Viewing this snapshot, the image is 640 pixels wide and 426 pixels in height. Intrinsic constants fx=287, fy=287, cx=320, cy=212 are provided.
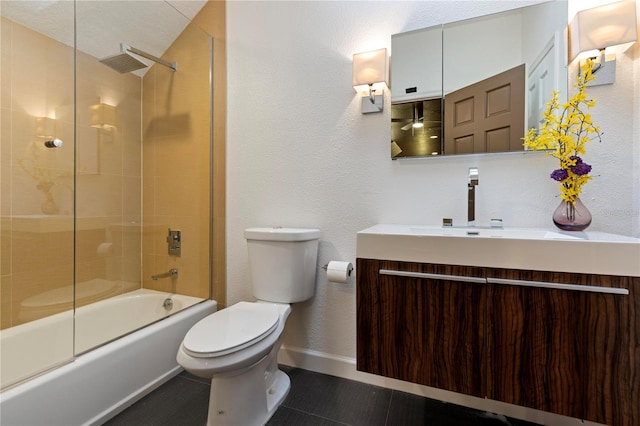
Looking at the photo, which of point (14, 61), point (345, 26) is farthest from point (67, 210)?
point (345, 26)

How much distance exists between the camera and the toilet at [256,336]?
109 cm

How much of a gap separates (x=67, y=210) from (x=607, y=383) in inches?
101

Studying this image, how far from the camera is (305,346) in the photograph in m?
1.74

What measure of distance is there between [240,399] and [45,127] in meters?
1.78

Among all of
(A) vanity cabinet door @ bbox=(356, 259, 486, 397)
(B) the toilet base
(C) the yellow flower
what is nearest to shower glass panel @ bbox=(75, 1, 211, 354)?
(B) the toilet base

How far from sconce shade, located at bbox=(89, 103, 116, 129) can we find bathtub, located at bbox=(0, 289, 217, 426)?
114 centimetres

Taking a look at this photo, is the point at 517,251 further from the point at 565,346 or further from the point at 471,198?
the point at 471,198

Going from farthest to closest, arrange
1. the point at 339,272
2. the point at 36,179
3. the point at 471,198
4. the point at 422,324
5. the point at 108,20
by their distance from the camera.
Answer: the point at 108,20
the point at 36,179
the point at 339,272
the point at 471,198
the point at 422,324

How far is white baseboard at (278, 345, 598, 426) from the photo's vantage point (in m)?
1.29

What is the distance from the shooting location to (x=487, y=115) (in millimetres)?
1390

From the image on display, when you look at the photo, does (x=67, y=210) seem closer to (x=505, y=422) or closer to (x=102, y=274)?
(x=102, y=274)

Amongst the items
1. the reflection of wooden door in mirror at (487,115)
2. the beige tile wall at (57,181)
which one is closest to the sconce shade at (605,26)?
the reflection of wooden door in mirror at (487,115)

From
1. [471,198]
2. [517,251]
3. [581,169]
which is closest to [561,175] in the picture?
[581,169]

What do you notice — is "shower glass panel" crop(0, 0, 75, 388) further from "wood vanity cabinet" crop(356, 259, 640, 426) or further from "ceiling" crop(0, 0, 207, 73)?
"wood vanity cabinet" crop(356, 259, 640, 426)
